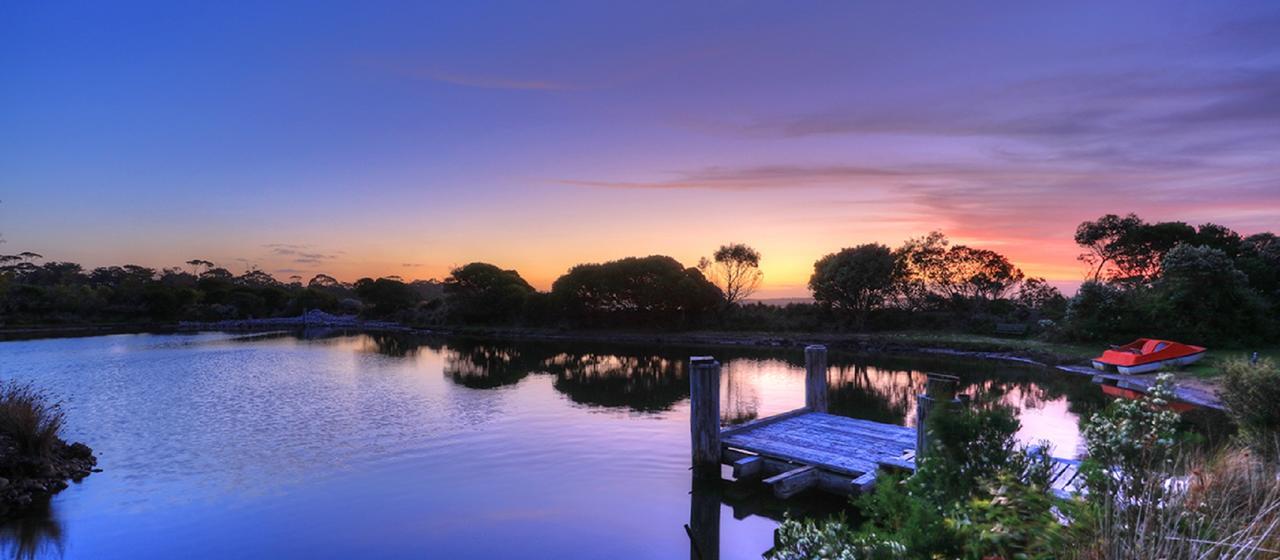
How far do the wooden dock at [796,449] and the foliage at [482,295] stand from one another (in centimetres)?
5156

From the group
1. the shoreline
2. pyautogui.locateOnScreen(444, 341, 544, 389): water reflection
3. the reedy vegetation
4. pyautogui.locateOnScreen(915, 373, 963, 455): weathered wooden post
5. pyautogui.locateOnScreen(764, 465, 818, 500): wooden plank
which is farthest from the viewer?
pyautogui.locateOnScreen(444, 341, 544, 389): water reflection

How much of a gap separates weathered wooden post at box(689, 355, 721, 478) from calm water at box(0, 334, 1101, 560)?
0.57 m

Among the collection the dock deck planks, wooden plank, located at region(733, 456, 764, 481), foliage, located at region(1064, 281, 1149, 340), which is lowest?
wooden plank, located at region(733, 456, 764, 481)

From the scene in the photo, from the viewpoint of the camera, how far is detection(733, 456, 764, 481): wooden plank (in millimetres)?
11125

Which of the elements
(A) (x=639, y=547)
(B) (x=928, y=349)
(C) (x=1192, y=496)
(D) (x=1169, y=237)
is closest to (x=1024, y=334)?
(B) (x=928, y=349)

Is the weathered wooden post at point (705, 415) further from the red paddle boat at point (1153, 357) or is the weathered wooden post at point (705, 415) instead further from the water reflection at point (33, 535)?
the red paddle boat at point (1153, 357)

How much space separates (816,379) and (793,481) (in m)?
4.78

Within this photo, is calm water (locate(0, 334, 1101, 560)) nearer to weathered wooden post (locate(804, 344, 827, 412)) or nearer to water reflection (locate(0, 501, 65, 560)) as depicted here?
water reflection (locate(0, 501, 65, 560))

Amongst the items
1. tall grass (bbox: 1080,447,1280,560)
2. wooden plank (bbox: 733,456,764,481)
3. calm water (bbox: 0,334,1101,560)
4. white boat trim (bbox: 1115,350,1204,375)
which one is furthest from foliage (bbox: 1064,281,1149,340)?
tall grass (bbox: 1080,447,1280,560)

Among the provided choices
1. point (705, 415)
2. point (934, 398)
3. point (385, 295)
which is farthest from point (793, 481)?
point (385, 295)

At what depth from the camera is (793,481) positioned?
10148mm

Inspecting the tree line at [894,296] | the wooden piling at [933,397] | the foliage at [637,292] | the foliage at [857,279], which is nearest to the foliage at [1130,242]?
the tree line at [894,296]

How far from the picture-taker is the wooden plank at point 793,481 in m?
9.97

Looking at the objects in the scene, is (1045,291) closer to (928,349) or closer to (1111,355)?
(928,349)
